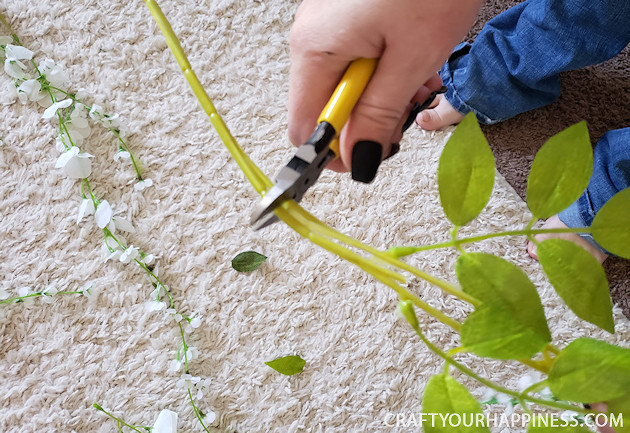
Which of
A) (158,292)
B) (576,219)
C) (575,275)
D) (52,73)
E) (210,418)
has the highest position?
(575,275)

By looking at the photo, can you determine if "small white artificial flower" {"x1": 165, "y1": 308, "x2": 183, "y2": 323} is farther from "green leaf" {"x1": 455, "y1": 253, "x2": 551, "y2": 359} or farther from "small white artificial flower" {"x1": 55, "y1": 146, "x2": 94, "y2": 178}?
"green leaf" {"x1": 455, "y1": 253, "x2": 551, "y2": 359}

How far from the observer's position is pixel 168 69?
31.2 inches

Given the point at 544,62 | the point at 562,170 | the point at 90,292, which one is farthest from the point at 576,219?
the point at 90,292

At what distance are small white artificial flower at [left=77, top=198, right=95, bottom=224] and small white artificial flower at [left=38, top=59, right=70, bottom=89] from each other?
0.60ft

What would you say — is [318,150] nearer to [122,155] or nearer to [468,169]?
[468,169]

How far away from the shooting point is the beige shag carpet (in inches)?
26.3

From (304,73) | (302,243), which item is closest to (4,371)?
(302,243)

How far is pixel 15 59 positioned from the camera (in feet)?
2.41

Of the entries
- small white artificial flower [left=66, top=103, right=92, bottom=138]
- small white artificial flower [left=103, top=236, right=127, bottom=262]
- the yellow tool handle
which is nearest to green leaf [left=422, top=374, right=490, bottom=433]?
the yellow tool handle

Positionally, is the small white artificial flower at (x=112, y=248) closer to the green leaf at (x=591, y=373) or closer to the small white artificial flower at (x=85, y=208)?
the small white artificial flower at (x=85, y=208)

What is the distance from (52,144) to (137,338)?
309 mm

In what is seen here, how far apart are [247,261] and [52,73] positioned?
391 millimetres

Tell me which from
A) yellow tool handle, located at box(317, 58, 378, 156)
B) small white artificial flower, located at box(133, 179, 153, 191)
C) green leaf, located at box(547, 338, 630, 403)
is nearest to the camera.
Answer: green leaf, located at box(547, 338, 630, 403)

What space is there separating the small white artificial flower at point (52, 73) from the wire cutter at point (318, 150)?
57 centimetres
